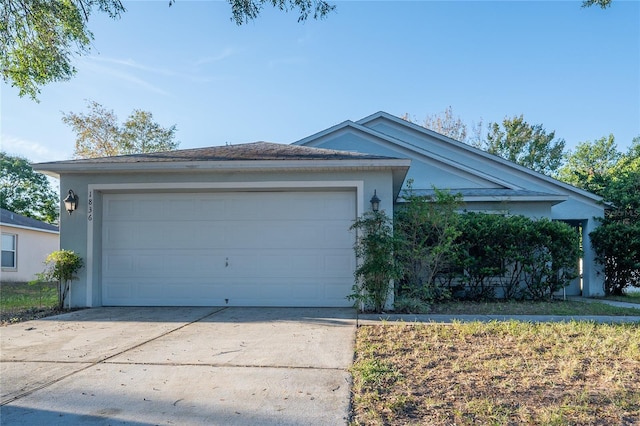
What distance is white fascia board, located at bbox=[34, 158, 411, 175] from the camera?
748 cm

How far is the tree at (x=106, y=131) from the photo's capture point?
24906 mm

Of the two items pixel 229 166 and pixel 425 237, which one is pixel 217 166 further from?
pixel 425 237

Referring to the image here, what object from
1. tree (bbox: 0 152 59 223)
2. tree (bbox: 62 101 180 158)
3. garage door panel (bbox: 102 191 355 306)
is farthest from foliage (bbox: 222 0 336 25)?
tree (bbox: 0 152 59 223)

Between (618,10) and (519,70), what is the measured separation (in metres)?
8.81

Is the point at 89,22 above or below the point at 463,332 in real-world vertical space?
above

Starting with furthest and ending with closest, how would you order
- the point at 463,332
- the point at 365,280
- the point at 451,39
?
the point at 451,39, the point at 365,280, the point at 463,332

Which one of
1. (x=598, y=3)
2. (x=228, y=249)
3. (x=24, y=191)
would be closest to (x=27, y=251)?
(x=228, y=249)

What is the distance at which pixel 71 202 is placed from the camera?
787 centimetres

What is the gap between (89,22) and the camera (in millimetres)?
8383

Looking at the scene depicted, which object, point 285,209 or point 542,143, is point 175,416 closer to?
point 285,209

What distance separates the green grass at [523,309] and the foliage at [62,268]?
6754 millimetres

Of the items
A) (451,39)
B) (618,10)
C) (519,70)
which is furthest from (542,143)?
(618,10)

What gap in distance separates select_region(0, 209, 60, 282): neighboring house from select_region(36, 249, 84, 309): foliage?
12027mm

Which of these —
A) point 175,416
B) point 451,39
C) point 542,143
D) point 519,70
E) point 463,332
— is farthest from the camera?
point 542,143
